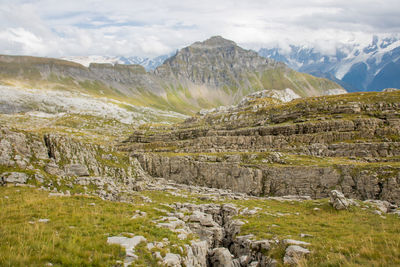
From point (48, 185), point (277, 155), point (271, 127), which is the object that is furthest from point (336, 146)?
point (48, 185)

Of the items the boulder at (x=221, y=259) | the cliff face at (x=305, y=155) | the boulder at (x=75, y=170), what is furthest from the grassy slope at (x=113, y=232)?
the cliff face at (x=305, y=155)

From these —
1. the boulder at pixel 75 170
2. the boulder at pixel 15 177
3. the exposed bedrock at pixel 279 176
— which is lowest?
the exposed bedrock at pixel 279 176

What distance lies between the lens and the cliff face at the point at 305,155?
39.0m

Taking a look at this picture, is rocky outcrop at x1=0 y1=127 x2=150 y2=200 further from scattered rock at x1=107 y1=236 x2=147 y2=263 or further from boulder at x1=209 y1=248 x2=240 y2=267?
scattered rock at x1=107 y1=236 x2=147 y2=263

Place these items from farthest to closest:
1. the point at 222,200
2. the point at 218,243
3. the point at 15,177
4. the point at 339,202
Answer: the point at 222,200 < the point at 339,202 < the point at 15,177 < the point at 218,243

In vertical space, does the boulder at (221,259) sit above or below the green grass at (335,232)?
below

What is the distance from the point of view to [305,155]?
159ft

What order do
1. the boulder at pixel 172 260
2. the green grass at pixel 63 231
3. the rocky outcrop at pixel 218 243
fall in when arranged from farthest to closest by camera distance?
the rocky outcrop at pixel 218 243 → the boulder at pixel 172 260 → the green grass at pixel 63 231

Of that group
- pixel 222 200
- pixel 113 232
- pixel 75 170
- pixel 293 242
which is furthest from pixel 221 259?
pixel 75 170

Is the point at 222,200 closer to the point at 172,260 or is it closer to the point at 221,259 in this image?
the point at 221,259

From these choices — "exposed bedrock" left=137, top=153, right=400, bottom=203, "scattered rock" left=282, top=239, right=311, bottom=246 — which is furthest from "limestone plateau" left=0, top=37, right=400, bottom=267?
"exposed bedrock" left=137, top=153, right=400, bottom=203

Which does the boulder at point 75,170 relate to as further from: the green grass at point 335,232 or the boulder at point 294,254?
the boulder at point 294,254

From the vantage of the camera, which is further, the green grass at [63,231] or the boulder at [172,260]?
the boulder at [172,260]

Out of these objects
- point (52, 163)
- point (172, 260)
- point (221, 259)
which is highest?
point (52, 163)
